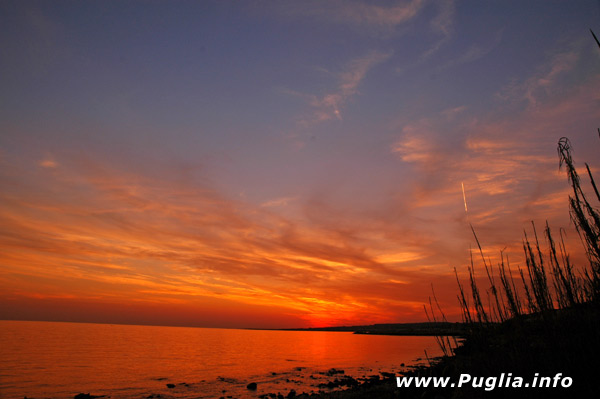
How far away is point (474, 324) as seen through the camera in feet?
28.2

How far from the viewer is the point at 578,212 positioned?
7488 millimetres

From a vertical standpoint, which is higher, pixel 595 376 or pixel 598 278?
pixel 598 278

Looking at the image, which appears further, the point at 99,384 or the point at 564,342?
the point at 99,384

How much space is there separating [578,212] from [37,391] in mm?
38269

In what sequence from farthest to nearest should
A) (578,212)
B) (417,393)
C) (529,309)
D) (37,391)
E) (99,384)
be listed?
1. (99,384)
2. (37,391)
3. (417,393)
4. (529,309)
5. (578,212)

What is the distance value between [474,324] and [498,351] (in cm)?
77

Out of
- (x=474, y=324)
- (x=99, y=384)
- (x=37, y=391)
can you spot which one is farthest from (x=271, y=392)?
(x=474, y=324)

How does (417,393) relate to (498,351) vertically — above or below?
below

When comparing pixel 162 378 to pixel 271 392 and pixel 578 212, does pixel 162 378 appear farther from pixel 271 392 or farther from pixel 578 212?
pixel 578 212

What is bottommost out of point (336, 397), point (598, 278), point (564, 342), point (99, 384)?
point (99, 384)

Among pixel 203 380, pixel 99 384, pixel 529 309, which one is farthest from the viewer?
pixel 203 380

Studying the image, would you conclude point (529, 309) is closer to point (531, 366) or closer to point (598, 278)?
point (598, 278)

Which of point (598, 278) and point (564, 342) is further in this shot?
point (598, 278)

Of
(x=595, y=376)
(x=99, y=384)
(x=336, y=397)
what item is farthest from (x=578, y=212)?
(x=99, y=384)
